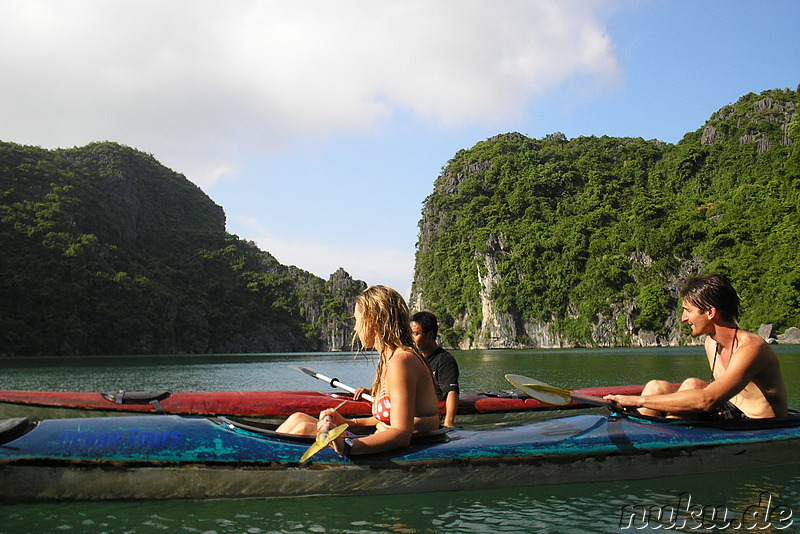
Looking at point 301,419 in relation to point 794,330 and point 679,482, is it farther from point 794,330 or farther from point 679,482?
point 794,330

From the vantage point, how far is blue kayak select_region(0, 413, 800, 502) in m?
4.69

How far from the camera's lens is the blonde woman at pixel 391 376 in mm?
4008

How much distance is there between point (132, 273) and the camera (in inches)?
3664

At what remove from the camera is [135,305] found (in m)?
85.6

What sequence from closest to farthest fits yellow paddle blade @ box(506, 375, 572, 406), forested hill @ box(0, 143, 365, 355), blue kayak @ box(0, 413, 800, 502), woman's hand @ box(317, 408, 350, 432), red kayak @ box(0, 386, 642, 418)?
woman's hand @ box(317, 408, 350, 432) → blue kayak @ box(0, 413, 800, 502) → yellow paddle blade @ box(506, 375, 572, 406) → red kayak @ box(0, 386, 642, 418) → forested hill @ box(0, 143, 365, 355)

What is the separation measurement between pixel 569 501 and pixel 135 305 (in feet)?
292

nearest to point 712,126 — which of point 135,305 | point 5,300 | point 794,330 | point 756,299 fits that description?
point 756,299

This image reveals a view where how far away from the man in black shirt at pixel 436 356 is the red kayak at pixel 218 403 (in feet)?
4.43

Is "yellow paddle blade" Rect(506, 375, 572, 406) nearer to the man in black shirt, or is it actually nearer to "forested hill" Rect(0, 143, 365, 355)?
the man in black shirt

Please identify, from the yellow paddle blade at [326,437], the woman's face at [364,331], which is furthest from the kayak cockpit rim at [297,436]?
the woman's face at [364,331]

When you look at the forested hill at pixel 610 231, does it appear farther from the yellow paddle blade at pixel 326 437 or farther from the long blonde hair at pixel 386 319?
the yellow paddle blade at pixel 326 437

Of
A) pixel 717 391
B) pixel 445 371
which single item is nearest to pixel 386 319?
pixel 445 371

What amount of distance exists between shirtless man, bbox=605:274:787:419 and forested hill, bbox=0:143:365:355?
2893 inches

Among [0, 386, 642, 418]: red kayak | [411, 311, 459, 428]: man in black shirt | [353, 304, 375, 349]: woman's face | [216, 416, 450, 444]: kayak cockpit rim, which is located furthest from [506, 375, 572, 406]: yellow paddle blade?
[353, 304, 375, 349]: woman's face
